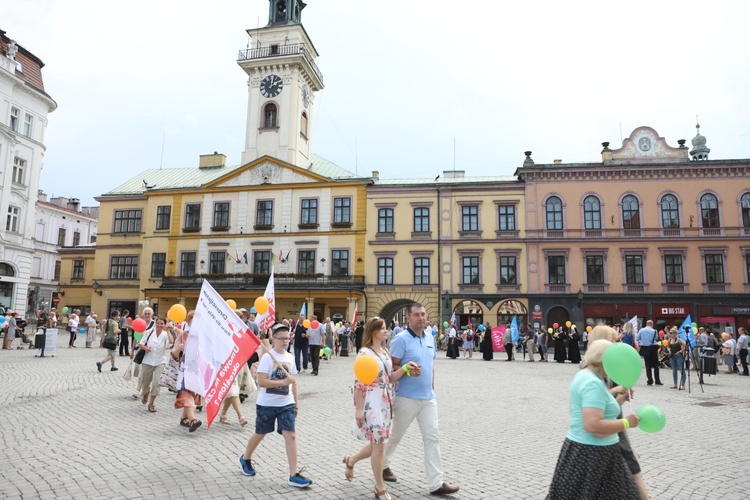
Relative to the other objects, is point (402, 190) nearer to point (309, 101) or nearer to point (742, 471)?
point (309, 101)

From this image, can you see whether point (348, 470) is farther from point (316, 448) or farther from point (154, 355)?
point (154, 355)

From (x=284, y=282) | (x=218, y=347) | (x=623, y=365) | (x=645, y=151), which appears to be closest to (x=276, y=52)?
(x=284, y=282)

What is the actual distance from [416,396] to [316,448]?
102 inches

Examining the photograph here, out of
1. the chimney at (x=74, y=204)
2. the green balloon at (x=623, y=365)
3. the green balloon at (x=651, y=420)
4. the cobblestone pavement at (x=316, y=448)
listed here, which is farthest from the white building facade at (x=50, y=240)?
the green balloon at (x=651, y=420)

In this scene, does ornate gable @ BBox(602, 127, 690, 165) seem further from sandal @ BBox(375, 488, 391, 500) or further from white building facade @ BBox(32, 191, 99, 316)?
white building facade @ BBox(32, 191, 99, 316)

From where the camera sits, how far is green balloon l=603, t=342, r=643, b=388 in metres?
3.70

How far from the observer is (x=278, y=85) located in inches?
1681

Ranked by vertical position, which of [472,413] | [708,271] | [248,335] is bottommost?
[472,413]

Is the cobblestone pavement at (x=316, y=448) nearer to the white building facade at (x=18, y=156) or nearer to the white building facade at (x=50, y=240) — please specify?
the white building facade at (x=18, y=156)

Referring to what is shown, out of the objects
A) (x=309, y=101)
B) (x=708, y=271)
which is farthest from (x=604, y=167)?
(x=309, y=101)

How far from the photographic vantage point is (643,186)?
36594mm

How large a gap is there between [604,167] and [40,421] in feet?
119

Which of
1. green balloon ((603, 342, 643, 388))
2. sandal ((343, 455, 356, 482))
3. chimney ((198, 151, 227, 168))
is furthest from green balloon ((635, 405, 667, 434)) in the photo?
chimney ((198, 151, 227, 168))

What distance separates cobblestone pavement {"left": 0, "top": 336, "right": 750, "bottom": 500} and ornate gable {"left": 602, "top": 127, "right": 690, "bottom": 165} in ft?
89.2
